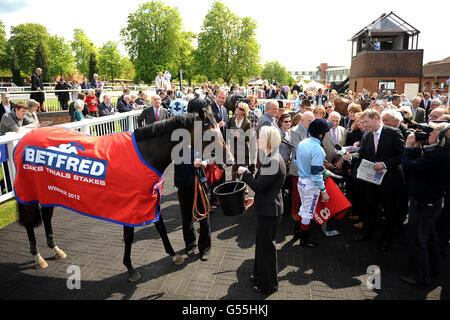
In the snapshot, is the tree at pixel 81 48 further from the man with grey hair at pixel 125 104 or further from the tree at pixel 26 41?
the man with grey hair at pixel 125 104

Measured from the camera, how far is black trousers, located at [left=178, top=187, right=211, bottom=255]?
4344 millimetres

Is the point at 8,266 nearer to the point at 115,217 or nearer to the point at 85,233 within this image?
the point at 85,233

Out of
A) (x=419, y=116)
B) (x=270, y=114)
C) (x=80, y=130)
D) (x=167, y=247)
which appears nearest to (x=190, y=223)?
(x=167, y=247)

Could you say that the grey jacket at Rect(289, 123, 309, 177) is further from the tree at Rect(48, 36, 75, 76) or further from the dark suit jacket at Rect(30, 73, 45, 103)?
the tree at Rect(48, 36, 75, 76)

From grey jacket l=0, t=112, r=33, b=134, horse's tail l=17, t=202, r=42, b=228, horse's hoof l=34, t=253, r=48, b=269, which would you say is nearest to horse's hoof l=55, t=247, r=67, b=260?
horse's hoof l=34, t=253, r=48, b=269

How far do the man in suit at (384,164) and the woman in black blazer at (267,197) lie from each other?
2096 mm

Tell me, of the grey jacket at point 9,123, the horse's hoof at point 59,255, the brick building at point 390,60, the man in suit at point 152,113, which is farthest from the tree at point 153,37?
the horse's hoof at point 59,255

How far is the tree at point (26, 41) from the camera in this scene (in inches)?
2532

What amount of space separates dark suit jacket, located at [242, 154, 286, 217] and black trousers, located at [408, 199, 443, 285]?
1.83 m
